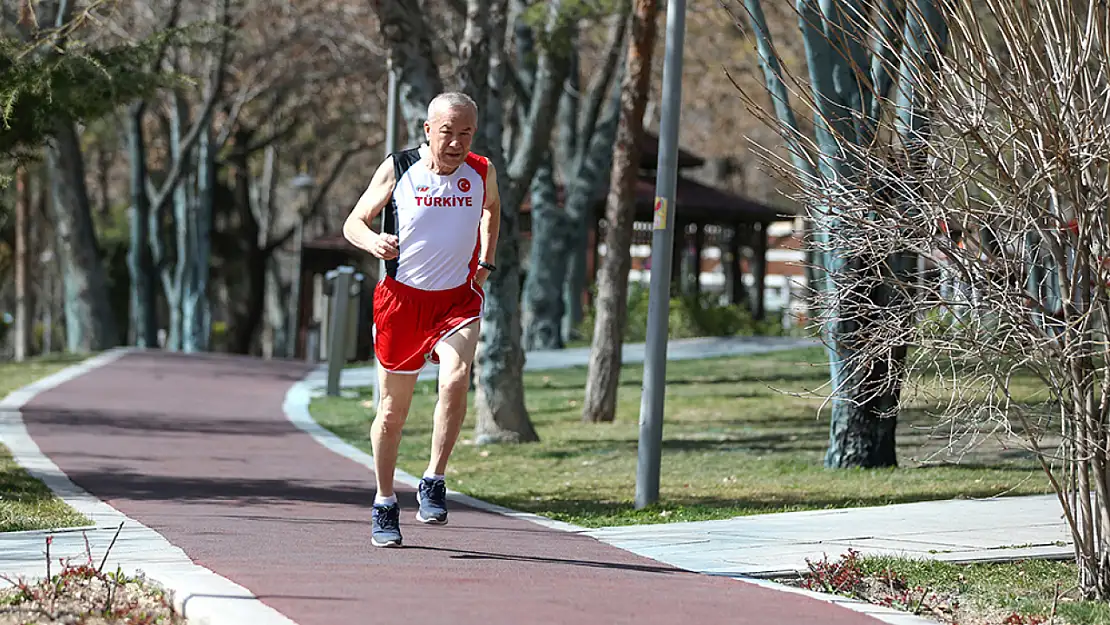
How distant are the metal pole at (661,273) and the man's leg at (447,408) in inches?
99.1

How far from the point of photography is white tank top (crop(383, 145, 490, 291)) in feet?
23.8

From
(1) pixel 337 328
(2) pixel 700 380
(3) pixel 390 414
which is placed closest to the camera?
(3) pixel 390 414

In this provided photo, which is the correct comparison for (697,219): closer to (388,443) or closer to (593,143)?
(593,143)

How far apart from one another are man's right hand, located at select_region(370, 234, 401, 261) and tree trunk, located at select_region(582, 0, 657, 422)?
9915mm

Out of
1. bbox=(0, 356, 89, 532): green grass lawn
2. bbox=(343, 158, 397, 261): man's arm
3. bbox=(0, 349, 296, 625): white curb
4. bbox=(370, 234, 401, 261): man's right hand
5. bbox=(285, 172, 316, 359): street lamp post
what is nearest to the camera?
bbox=(0, 349, 296, 625): white curb

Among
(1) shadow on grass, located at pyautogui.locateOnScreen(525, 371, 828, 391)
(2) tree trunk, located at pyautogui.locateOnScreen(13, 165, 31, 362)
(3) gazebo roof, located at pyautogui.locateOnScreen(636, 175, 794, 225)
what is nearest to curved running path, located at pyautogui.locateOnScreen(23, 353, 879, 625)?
(1) shadow on grass, located at pyautogui.locateOnScreen(525, 371, 828, 391)

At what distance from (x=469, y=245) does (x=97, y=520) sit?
2488mm

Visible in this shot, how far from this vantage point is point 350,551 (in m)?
7.27

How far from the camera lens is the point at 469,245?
733 centimetres

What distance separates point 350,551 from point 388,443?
0.52m

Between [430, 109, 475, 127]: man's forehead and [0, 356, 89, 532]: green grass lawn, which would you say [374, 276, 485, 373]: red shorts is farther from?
[0, 356, 89, 532]: green grass lawn

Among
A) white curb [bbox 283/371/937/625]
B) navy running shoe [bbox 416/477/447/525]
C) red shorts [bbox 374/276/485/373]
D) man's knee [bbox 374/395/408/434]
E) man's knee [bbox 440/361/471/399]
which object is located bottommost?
white curb [bbox 283/371/937/625]

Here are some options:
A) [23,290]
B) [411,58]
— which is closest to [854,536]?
[411,58]

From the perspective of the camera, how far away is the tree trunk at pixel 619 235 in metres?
17.1
